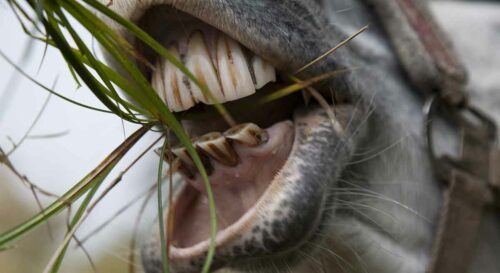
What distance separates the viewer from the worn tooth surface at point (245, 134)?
98 cm

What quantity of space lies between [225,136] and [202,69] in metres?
0.10

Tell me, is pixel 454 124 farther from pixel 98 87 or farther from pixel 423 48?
pixel 98 87

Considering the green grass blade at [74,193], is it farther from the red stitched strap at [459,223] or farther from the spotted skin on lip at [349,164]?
the red stitched strap at [459,223]

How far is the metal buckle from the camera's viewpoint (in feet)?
4.37

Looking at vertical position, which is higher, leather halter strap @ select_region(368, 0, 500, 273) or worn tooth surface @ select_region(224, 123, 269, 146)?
worn tooth surface @ select_region(224, 123, 269, 146)

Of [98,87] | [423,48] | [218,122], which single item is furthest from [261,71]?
[423,48]

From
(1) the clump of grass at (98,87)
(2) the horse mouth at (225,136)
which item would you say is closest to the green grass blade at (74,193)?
(1) the clump of grass at (98,87)

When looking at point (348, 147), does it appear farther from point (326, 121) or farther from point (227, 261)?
point (227, 261)

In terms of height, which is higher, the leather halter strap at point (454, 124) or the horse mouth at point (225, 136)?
the horse mouth at point (225, 136)

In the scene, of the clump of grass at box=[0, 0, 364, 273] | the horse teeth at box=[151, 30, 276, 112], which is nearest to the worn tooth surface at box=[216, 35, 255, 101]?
the horse teeth at box=[151, 30, 276, 112]

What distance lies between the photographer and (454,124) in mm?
1411

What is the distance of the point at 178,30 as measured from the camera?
1.03 metres

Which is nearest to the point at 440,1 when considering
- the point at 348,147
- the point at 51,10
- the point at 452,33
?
the point at 452,33

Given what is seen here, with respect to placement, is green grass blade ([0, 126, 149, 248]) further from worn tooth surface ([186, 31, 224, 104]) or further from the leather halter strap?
the leather halter strap
